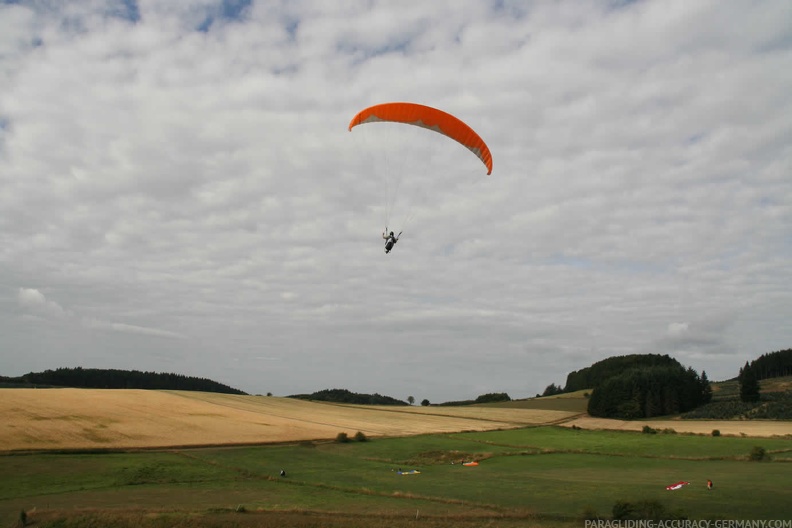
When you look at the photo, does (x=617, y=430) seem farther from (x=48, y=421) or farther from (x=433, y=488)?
(x=48, y=421)

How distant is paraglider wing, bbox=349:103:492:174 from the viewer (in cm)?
2945

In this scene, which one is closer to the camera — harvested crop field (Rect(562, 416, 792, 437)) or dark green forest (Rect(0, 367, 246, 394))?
harvested crop field (Rect(562, 416, 792, 437))

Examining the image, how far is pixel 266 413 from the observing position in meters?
65.1

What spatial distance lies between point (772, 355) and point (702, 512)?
17968cm

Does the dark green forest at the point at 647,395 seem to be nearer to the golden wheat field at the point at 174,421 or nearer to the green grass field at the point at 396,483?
the golden wheat field at the point at 174,421

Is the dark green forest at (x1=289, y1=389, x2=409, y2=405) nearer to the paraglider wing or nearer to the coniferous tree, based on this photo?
the coniferous tree

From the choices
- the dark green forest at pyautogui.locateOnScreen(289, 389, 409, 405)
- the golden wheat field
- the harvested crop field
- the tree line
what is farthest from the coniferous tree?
the tree line

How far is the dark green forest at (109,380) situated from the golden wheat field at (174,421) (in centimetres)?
6072

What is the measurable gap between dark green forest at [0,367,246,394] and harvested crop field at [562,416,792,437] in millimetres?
82815

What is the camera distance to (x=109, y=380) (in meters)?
132

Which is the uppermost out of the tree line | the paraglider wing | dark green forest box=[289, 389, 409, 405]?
the paraglider wing

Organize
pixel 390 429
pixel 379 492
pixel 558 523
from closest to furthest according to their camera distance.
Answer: pixel 558 523, pixel 379 492, pixel 390 429

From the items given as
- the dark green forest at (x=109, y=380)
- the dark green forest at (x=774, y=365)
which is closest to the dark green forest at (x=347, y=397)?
the dark green forest at (x=109, y=380)

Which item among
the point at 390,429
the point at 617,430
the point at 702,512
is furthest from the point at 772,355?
the point at 702,512
